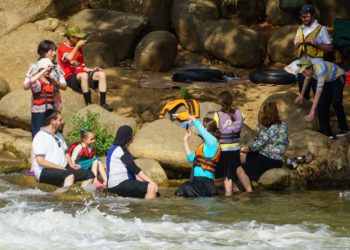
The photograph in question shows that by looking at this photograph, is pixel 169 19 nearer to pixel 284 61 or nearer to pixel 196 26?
pixel 196 26

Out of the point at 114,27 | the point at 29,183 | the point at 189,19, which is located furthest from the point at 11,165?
the point at 189,19

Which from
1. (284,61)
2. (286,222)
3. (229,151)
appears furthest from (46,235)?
(284,61)

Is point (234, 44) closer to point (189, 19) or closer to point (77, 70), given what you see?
point (189, 19)

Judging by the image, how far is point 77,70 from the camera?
49.6 ft

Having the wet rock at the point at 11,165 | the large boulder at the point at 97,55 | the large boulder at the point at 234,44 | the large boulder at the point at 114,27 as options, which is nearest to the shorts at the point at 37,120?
the wet rock at the point at 11,165

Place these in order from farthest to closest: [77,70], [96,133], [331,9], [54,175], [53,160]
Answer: [331,9] → [77,70] → [96,133] → [53,160] → [54,175]

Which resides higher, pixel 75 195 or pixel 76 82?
pixel 76 82

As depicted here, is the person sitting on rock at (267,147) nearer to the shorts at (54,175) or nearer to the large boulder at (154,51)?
the shorts at (54,175)

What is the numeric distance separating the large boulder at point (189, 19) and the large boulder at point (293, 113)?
566 centimetres

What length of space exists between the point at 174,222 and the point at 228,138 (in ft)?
7.41

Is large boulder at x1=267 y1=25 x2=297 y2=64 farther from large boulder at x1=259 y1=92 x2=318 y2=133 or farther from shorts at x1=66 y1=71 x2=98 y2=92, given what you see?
shorts at x1=66 y1=71 x2=98 y2=92

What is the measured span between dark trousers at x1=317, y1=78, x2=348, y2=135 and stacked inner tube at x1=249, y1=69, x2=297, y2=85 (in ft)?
9.64

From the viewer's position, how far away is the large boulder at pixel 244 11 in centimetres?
2072

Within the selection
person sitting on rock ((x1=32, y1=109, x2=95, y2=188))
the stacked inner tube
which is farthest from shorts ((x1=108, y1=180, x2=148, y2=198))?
the stacked inner tube
